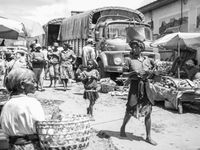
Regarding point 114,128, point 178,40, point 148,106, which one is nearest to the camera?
point 148,106

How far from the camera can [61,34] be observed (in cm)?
1820

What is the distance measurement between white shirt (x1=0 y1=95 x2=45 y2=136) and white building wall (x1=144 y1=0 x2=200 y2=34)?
1323 centimetres

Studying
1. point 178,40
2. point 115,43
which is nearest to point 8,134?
point 178,40

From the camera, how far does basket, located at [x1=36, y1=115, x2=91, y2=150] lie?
2.45 m

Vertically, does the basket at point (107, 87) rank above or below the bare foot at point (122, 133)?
above

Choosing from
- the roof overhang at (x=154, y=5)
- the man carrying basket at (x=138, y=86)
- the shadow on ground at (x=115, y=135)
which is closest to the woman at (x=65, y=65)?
the shadow on ground at (x=115, y=135)

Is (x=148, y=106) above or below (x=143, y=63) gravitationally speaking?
below

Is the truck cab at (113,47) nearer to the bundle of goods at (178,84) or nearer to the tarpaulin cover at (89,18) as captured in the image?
the tarpaulin cover at (89,18)

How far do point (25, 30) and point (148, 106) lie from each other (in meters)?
3.13

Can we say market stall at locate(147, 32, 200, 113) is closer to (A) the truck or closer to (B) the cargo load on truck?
(A) the truck

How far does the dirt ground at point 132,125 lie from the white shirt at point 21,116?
0.69 metres

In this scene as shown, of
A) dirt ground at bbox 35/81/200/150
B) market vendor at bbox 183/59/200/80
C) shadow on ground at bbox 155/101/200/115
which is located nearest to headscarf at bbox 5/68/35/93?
dirt ground at bbox 35/81/200/150

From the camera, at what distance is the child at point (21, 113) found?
248 centimetres

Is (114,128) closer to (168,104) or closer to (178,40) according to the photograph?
(168,104)
